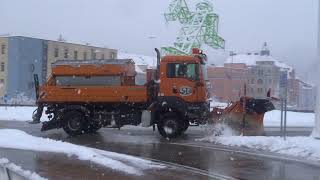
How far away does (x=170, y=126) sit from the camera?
2045 cm

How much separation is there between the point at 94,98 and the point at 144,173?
9.83 m

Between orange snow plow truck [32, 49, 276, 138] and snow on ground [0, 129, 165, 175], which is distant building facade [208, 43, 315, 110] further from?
snow on ground [0, 129, 165, 175]

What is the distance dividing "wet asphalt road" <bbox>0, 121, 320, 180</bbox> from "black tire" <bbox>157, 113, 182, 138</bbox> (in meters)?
1.50

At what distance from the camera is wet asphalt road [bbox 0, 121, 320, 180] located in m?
11.5

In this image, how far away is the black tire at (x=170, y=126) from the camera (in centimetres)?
2042

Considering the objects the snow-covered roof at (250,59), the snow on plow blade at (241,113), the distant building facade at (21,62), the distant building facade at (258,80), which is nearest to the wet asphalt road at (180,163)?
the snow on plow blade at (241,113)

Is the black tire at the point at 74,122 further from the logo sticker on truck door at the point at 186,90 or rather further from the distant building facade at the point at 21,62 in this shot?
the distant building facade at the point at 21,62

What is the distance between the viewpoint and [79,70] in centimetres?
2127

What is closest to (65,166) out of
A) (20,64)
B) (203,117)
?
(203,117)

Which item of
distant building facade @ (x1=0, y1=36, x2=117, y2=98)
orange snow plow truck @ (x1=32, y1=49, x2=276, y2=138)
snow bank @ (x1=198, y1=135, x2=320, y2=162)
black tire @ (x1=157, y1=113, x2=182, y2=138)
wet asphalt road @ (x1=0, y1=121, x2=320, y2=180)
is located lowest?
wet asphalt road @ (x1=0, y1=121, x2=320, y2=180)

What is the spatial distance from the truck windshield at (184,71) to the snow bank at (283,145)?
2579 mm

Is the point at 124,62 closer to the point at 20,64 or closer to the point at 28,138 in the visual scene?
the point at 28,138

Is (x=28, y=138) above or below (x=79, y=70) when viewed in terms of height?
below

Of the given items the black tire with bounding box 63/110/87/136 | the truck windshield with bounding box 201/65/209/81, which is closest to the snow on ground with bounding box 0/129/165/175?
the black tire with bounding box 63/110/87/136
